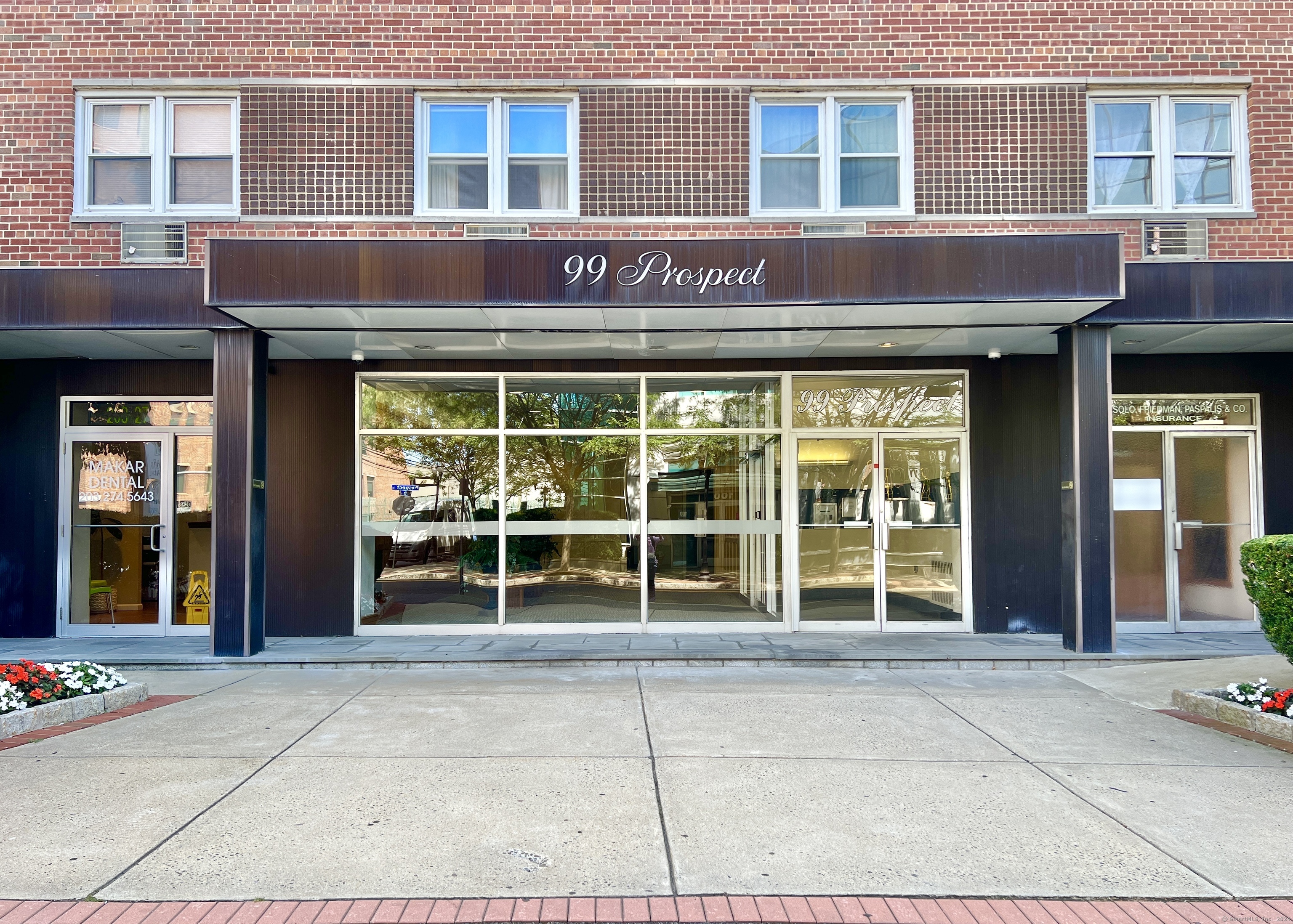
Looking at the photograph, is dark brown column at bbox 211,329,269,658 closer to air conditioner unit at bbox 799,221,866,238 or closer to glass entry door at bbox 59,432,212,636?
glass entry door at bbox 59,432,212,636

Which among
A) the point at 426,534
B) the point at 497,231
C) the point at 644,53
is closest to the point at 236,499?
the point at 426,534

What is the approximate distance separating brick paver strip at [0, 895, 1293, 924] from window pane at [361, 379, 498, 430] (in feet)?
23.6

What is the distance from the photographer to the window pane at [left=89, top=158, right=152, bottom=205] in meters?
9.77

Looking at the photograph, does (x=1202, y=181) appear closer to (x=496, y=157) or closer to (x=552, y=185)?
(x=552, y=185)

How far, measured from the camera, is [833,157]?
992 cm

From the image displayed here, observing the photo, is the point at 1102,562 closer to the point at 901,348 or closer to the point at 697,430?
the point at 901,348

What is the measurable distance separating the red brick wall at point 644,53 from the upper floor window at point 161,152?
249 mm

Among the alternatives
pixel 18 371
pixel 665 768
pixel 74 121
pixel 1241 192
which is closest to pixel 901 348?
pixel 1241 192

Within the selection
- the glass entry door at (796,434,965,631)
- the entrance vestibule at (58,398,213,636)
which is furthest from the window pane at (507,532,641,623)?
the entrance vestibule at (58,398,213,636)

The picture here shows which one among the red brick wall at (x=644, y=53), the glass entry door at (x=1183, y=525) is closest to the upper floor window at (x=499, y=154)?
the red brick wall at (x=644, y=53)

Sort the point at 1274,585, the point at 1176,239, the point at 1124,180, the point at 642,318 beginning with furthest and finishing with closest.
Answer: the point at 1124,180
the point at 1176,239
the point at 642,318
the point at 1274,585

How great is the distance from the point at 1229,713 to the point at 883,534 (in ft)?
14.6

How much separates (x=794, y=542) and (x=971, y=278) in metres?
3.77

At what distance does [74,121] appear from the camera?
9.64 m
